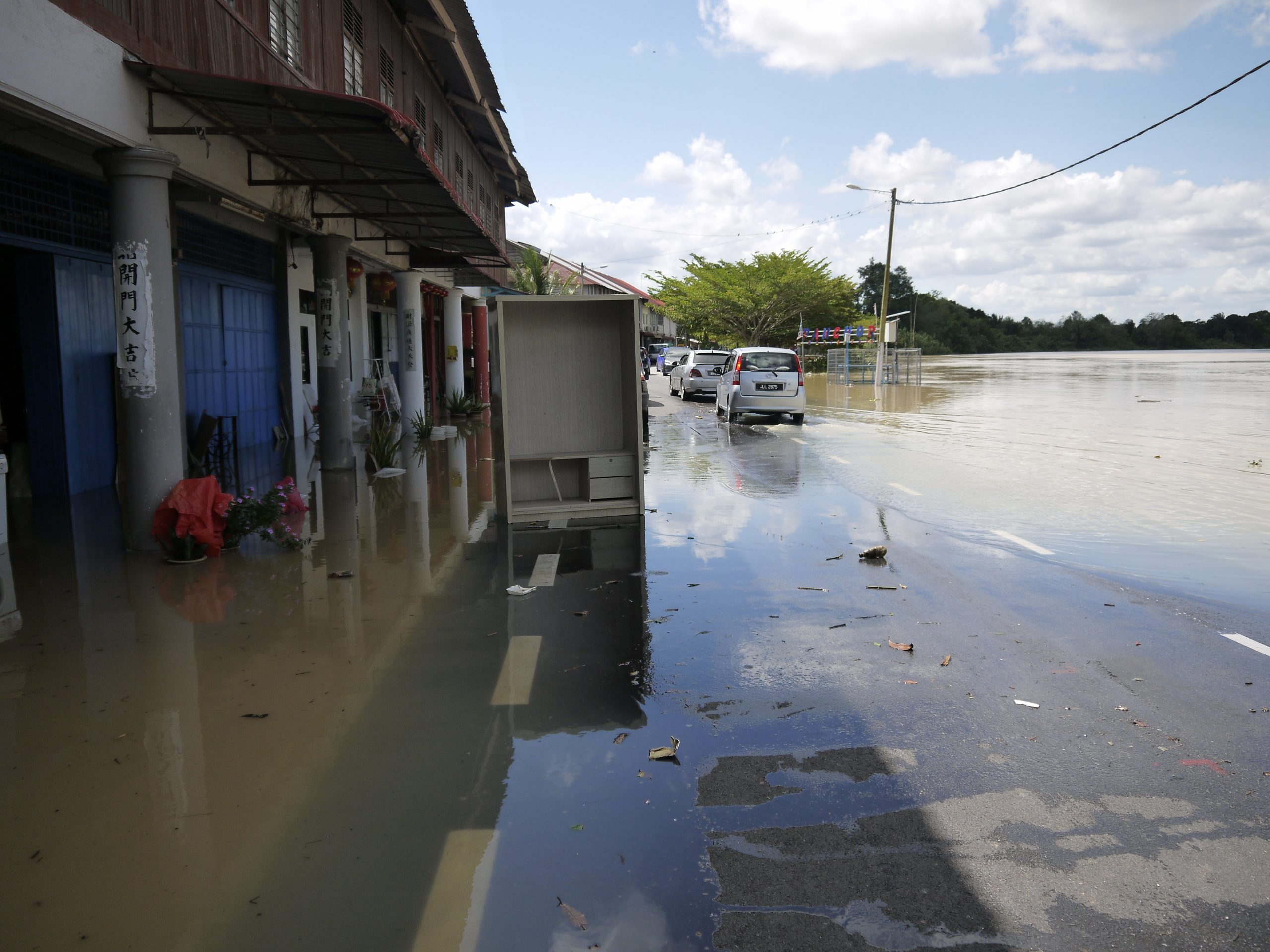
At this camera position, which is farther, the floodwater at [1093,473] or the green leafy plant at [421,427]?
the green leafy plant at [421,427]

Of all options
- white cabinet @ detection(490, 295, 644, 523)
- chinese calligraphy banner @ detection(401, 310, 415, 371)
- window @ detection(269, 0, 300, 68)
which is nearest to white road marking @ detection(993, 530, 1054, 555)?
white cabinet @ detection(490, 295, 644, 523)

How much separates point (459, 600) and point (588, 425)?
13.5 ft

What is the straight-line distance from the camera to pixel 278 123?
29.8 ft

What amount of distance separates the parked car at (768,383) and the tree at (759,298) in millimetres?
43210

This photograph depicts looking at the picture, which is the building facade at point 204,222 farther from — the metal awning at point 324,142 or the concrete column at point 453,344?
the concrete column at point 453,344

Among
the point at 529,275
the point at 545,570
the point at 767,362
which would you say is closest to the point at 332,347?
the point at 545,570

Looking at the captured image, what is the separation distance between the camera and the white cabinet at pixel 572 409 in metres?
10.2

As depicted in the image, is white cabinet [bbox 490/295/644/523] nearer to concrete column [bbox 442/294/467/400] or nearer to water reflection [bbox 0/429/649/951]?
water reflection [bbox 0/429/649/951]

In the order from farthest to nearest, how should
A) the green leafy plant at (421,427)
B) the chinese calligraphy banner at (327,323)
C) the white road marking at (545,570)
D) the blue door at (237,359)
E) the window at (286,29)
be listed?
the green leafy plant at (421,427) < the blue door at (237,359) < the chinese calligraphy banner at (327,323) < the window at (286,29) < the white road marking at (545,570)

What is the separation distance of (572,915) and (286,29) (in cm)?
1222

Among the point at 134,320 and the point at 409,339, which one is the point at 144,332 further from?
the point at 409,339

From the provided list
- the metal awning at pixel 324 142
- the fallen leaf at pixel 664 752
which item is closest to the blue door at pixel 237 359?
the metal awning at pixel 324 142

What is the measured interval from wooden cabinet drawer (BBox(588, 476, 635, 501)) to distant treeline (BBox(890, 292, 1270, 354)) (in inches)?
3606

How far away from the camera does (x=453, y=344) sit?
26188 mm
